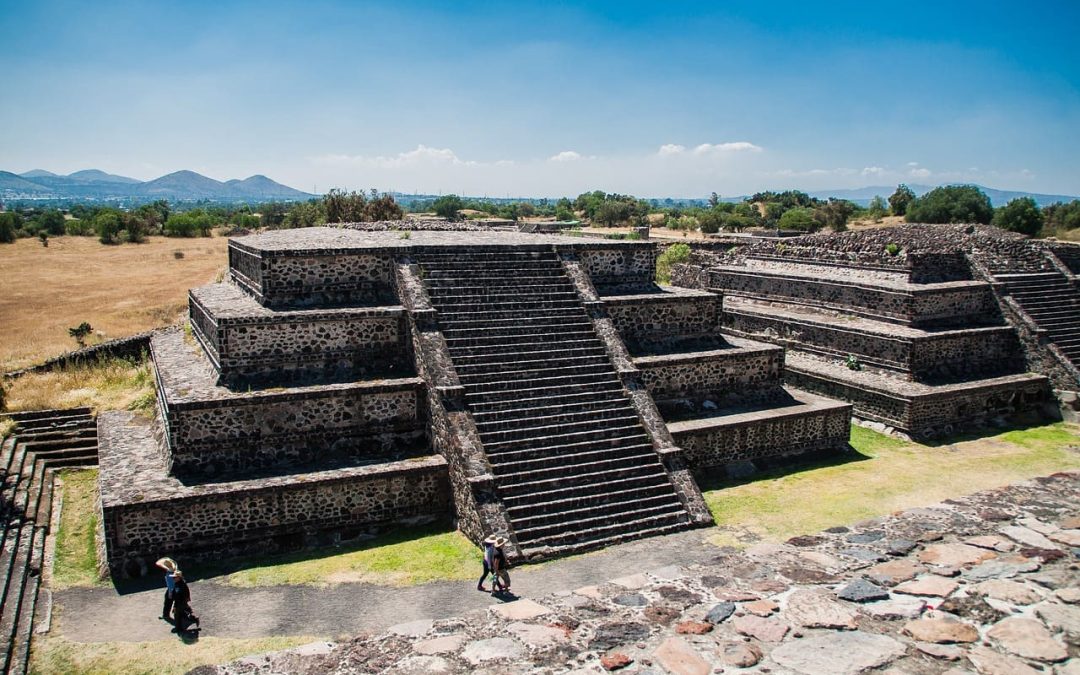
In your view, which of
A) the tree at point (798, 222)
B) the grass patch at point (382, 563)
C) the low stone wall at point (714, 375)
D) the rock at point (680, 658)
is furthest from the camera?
the tree at point (798, 222)

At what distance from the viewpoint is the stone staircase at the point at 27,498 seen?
30.4 feet

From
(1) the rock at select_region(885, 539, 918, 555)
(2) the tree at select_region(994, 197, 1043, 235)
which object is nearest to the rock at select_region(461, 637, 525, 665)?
(1) the rock at select_region(885, 539, 918, 555)

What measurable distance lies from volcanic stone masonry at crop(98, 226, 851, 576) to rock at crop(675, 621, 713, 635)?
10.2 ft

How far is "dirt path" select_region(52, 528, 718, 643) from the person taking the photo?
9.34m

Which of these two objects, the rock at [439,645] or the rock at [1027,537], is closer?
the rock at [439,645]

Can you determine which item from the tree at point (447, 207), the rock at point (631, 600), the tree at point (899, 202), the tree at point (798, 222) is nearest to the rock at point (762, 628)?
the rock at point (631, 600)

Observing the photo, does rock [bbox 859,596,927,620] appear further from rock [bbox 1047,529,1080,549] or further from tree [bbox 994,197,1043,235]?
tree [bbox 994,197,1043,235]

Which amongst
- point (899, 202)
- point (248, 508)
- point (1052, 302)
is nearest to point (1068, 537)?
point (248, 508)

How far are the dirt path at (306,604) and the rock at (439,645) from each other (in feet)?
3.50

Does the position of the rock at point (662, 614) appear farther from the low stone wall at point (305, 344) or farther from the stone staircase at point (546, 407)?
the low stone wall at point (305, 344)

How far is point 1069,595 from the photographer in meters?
8.23

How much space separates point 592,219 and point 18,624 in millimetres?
66177

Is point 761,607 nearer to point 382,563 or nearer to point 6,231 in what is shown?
point 382,563

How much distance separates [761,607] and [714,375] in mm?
7546
